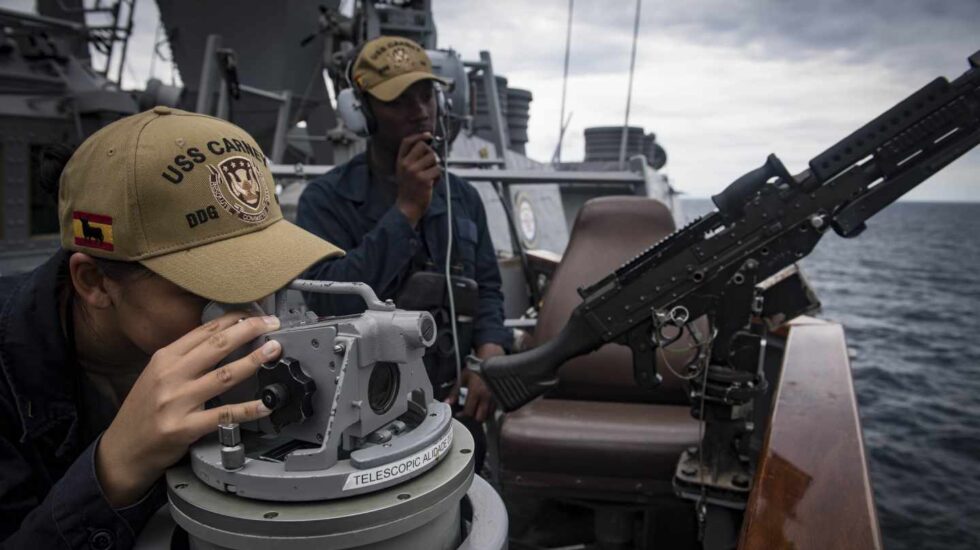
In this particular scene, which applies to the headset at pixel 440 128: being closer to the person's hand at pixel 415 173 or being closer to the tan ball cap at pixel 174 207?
the person's hand at pixel 415 173

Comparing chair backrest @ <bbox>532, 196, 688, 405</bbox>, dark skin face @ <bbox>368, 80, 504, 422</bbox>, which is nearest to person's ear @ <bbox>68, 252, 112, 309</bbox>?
dark skin face @ <bbox>368, 80, 504, 422</bbox>

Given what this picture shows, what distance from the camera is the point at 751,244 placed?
2.07m

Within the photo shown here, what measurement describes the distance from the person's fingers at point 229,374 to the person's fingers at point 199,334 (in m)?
0.04

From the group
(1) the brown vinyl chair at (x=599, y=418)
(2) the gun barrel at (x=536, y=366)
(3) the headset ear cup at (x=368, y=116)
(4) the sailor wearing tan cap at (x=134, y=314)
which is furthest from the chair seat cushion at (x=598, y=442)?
(4) the sailor wearing tan cap at (x=134, y=314)

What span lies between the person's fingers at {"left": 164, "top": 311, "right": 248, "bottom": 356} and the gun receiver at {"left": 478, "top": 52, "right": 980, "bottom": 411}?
1.45 meters

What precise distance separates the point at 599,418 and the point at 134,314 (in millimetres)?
1980

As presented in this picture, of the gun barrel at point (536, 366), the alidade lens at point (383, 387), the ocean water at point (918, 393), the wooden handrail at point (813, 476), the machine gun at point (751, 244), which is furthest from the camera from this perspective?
the ocean water at point (918, 393)

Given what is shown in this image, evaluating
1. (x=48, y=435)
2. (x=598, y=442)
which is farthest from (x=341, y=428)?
(x=598, y=442)

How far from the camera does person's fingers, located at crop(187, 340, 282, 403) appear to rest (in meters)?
0.73

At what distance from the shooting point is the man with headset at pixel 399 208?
1876 mm

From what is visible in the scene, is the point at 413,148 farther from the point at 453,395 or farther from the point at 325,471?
the point at 325,471

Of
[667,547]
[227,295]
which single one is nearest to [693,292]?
[667,547]

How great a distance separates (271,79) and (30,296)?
31.9 ft

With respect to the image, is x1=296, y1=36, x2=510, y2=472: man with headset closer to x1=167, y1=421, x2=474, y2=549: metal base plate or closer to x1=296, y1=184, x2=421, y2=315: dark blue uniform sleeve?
x1=296, y1=184, x2=421, y2=315: dark blue uniform sleeve
